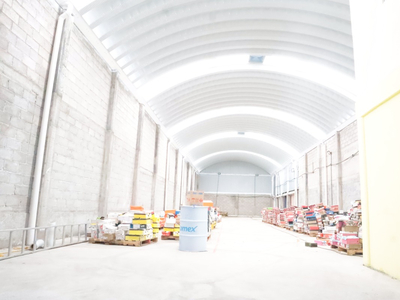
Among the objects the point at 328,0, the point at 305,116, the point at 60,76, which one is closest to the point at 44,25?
the point at 60,76

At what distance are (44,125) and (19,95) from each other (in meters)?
0.95

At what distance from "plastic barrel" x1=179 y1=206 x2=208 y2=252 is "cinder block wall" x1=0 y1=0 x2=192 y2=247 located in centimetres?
361

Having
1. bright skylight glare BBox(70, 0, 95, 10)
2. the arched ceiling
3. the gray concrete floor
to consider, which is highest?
the arched ceiling

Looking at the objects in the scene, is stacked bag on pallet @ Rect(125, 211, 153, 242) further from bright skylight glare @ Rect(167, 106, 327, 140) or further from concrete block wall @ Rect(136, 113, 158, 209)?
bright skylight glare @ Rect(167, 106, 327, 140)

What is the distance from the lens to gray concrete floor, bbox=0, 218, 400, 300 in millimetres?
3949

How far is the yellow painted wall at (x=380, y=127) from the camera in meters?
5.37

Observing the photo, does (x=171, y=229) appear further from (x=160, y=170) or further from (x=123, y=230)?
(x=160, y=170)

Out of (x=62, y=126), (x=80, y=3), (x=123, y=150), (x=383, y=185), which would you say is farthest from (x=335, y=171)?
(x=80, y=3)

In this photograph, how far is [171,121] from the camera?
19.8 m

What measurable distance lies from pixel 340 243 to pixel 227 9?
846 cm

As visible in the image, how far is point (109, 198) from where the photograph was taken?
1173 cm

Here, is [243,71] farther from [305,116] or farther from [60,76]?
[60,76]

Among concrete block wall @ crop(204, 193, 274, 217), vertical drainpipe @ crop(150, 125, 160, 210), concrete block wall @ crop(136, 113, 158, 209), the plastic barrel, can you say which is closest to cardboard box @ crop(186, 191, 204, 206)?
the plastic barrel

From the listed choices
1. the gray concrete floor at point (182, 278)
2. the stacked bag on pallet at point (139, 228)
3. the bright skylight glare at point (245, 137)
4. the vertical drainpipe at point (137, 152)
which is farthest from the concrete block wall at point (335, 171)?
the vertical drainpipe at point (137, 152)
